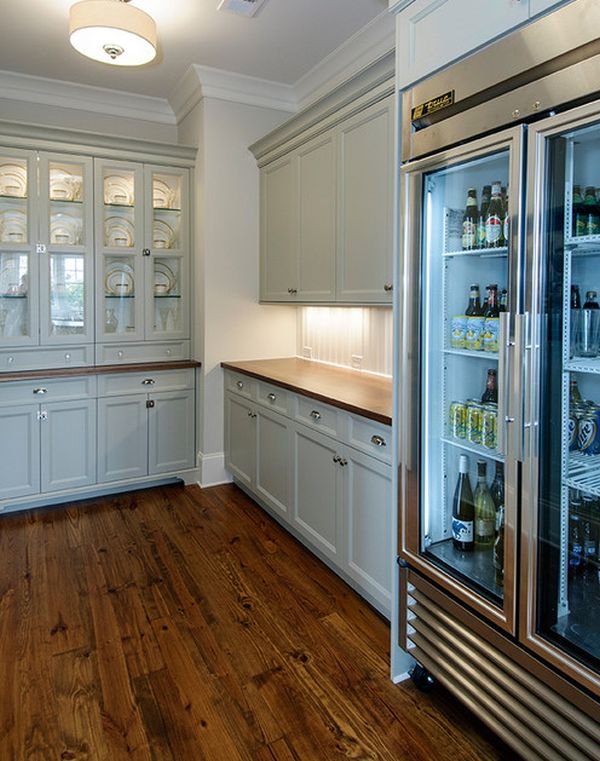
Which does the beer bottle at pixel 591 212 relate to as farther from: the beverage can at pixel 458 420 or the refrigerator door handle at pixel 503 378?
the beverage can at pixel 458 420

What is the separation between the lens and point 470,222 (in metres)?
1.79

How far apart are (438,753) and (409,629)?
0.36 meters

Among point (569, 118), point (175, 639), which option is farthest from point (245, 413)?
point (569, 118)

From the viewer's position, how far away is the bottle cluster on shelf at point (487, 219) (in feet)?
5.50

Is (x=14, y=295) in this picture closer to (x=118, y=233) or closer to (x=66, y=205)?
(x=66, y=205)

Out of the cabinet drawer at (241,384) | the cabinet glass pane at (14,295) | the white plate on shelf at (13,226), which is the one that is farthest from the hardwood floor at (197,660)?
the white plate on shelf at (13,226)

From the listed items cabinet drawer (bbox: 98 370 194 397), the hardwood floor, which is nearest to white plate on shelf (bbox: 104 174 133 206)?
cabinet drawer (bbox: 98 370 194 397)

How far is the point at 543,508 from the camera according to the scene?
1.45 m

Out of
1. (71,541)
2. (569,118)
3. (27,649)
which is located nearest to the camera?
(569,118)

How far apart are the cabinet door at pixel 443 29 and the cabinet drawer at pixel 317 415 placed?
1.40 metres

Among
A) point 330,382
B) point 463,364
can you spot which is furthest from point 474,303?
point 330,382

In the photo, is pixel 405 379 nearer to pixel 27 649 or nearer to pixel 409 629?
pixel 409 629

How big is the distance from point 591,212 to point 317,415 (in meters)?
1.59

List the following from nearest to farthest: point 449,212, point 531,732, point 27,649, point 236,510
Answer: point 531,732
point 449,212
point 27,649
point 236,510
